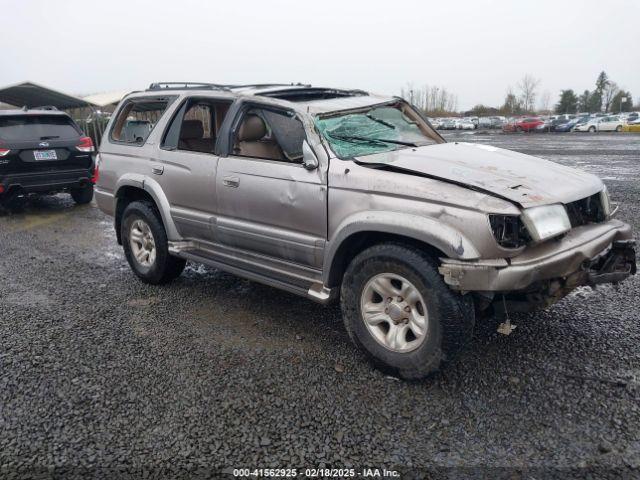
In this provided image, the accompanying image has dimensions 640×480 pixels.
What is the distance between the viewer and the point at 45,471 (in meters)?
2.53

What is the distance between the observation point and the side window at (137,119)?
16.8 feet

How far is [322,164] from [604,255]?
6.38 feet

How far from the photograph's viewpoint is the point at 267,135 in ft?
13.6

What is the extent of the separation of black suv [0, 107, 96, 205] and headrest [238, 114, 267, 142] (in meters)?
4.88

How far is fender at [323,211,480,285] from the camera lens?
2.90 m

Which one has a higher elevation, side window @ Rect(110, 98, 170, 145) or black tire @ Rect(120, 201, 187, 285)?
side window @ Rect(110, 98, 170, 145)

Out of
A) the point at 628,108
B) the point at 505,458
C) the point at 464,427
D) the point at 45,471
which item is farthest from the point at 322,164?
the point at 628,108

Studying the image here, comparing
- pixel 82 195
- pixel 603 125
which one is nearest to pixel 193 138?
pixel 82 195

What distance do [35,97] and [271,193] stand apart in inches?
742

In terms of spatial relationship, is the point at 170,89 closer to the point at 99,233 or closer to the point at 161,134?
the point at 161,134

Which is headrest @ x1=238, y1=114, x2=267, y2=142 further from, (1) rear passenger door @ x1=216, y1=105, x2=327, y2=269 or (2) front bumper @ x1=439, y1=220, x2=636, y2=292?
(2) front bumper @ x1=439, y1=220, x2=636, y2=292

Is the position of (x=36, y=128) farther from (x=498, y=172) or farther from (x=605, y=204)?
(x=605, y=204)

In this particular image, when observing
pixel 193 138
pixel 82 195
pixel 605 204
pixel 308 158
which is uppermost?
pixel 193 138

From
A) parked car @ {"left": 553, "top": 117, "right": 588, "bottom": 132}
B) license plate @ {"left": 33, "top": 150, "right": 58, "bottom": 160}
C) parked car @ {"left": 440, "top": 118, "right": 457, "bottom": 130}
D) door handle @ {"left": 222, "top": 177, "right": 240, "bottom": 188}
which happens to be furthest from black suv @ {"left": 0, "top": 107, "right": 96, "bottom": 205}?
parked car @ {"left": 440, "top": 118, "right": 457, "bottom": 130}
